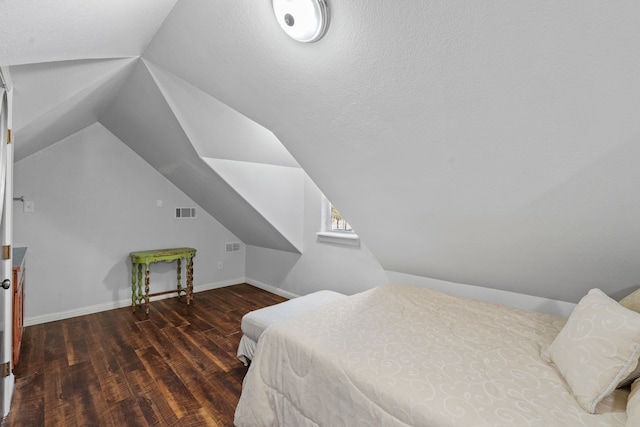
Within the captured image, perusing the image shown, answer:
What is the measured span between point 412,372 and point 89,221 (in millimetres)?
3669

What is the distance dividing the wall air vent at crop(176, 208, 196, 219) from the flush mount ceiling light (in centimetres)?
340

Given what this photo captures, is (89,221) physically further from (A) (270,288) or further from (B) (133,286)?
(A) (270,288)

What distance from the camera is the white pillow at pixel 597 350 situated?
3.59 ft

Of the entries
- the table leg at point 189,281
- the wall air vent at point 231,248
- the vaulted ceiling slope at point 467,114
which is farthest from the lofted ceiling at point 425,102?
the wall air vent at point 231,248

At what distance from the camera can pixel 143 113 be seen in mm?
2789

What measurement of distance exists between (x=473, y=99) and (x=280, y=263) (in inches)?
134

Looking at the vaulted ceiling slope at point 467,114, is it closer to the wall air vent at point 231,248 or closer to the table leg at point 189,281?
the table leg at point 189,281

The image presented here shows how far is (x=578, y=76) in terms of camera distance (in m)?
0.99

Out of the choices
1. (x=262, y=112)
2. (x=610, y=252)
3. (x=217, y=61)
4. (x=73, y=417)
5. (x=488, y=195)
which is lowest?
(x=73, y=417)

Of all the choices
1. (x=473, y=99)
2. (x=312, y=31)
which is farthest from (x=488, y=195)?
(x=312, y=31)

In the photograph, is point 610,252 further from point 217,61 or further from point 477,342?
point 217,61

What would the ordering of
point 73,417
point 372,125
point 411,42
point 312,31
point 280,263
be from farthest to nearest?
point 280,263
point 73,417
point 372,125
point 312,31
point 411,42

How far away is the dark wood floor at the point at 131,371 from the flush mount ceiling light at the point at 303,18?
2058 mm

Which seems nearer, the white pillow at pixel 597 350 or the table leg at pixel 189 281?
the white pillow at pixel 597 350
